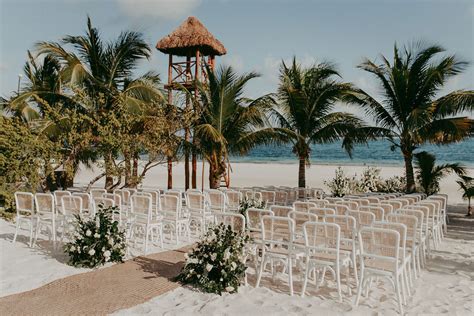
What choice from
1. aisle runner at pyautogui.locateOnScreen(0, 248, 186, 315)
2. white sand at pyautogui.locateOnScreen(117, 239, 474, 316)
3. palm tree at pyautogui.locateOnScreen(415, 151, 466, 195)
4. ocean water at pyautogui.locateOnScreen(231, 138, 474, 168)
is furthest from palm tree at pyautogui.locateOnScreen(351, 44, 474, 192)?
ocean water at pyautogui.locateOnScreen(231, 138, 474, 168)

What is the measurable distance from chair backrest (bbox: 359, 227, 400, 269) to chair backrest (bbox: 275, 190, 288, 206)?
5.30m

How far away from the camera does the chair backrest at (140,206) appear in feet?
24.0

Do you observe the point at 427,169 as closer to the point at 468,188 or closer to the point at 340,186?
the point at 468,188

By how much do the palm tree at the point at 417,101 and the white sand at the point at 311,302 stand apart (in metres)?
7.60

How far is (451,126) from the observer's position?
39.8 feet

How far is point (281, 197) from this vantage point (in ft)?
34.5

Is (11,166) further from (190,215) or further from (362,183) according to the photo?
(362,183)

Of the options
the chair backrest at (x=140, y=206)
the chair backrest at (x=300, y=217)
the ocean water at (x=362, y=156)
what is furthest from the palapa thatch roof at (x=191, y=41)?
the ocean water at (x=362, y=156)

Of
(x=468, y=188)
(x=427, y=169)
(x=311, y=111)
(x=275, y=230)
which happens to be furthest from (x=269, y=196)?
(x=427, y=169)

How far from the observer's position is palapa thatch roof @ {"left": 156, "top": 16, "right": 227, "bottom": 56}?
50.8 feet

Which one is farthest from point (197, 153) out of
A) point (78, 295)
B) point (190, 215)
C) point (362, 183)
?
point (78, 295)

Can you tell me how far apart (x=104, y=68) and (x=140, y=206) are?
8.90 meters

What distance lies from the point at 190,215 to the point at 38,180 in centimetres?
555

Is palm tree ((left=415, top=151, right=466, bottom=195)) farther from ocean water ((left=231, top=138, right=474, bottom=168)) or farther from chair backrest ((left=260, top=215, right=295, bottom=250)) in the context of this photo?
ocean water ((left=231, top=138, right=474, bottom=168))
